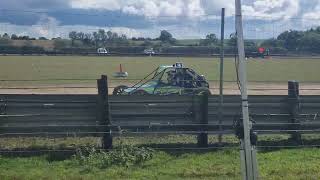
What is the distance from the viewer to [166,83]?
1792cm

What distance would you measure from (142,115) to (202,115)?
1.04 metres

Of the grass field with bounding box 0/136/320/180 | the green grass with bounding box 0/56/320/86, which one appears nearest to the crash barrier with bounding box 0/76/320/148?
the grass field with bounding box 0/136/320/180

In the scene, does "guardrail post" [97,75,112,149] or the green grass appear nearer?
"guardrail post" [97,75,112,149]

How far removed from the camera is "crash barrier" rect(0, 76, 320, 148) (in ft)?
31.8

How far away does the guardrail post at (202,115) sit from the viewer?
998 centimetres

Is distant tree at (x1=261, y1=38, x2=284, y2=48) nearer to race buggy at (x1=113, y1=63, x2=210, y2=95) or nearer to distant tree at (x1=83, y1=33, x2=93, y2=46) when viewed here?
distant tree at (x1=83, y1=33, x2=93, y2=46)

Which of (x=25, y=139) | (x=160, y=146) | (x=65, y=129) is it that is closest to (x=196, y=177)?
(x=160, y=146)

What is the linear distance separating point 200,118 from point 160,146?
871 mm

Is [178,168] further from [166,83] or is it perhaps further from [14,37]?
[166,83]

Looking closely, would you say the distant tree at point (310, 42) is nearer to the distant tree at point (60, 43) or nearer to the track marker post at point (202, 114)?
the track marker post at point (202, 114)

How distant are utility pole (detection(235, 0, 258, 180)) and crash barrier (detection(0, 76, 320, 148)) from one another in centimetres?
337

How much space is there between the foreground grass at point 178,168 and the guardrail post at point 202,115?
1.82 feet

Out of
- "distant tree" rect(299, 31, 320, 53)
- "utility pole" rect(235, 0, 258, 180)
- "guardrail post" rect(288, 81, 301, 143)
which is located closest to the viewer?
"utility pole" rect(235, 0, 258, 180)

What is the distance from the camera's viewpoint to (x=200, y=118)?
10.1 metres
